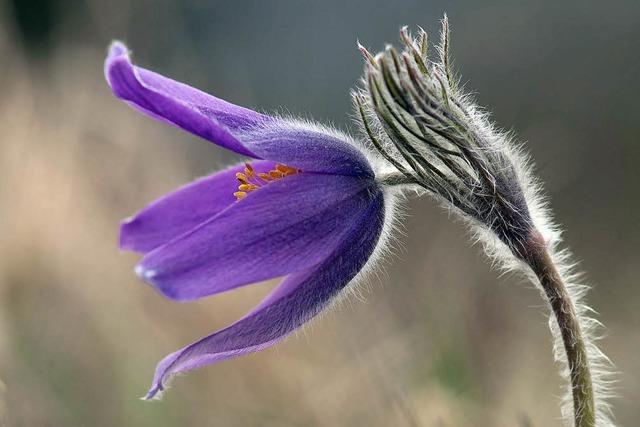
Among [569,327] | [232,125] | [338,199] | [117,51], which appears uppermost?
[117,51]

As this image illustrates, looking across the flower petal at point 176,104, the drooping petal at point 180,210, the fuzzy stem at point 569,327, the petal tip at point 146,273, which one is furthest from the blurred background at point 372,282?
the petal tip at point 146,273

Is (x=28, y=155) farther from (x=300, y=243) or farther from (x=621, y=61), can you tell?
(x=621, y=61)

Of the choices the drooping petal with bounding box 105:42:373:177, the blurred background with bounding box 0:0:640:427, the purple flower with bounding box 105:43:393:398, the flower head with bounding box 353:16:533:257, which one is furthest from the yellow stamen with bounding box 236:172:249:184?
the blurred background with bounding box 0:0:640:427

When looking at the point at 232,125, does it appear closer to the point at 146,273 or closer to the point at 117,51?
the point at 117,51

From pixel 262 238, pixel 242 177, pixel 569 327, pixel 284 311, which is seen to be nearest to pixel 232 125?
pixel 242 177

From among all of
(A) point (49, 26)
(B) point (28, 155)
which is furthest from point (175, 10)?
(A) point (49, 26)

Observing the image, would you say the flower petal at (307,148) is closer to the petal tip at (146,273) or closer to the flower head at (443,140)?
the flower head at (443,140)
